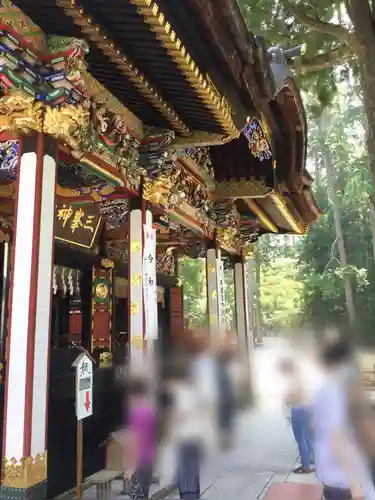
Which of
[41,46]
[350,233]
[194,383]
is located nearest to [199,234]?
[194,383]

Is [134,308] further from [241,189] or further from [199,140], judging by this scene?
[241,189]

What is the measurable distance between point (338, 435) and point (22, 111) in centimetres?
325

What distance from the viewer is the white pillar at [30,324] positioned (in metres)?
3.12

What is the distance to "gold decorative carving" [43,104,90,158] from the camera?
3.56 metres

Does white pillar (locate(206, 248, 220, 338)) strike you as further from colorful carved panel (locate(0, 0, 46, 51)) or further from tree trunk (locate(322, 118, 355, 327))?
tree trunk (locate(322, 118, 355, 327))

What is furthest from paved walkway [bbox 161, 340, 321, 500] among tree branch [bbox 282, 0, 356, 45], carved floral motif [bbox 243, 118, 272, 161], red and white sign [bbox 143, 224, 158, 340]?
tree branch [bbox 282, 0, 356, 45]

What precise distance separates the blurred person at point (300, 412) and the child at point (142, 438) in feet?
4.36

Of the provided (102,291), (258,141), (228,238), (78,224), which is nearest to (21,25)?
(78,224)

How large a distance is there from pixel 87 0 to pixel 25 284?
2.08 metres

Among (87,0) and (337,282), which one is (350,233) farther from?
(87,0)

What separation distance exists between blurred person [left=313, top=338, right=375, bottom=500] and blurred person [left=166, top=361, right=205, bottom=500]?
1.19m

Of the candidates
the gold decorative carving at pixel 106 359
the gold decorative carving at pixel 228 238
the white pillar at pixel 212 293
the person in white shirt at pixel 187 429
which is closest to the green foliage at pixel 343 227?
the gold decorative carving at pixel 228 238

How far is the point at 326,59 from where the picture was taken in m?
7.34

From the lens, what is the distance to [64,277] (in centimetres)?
692
